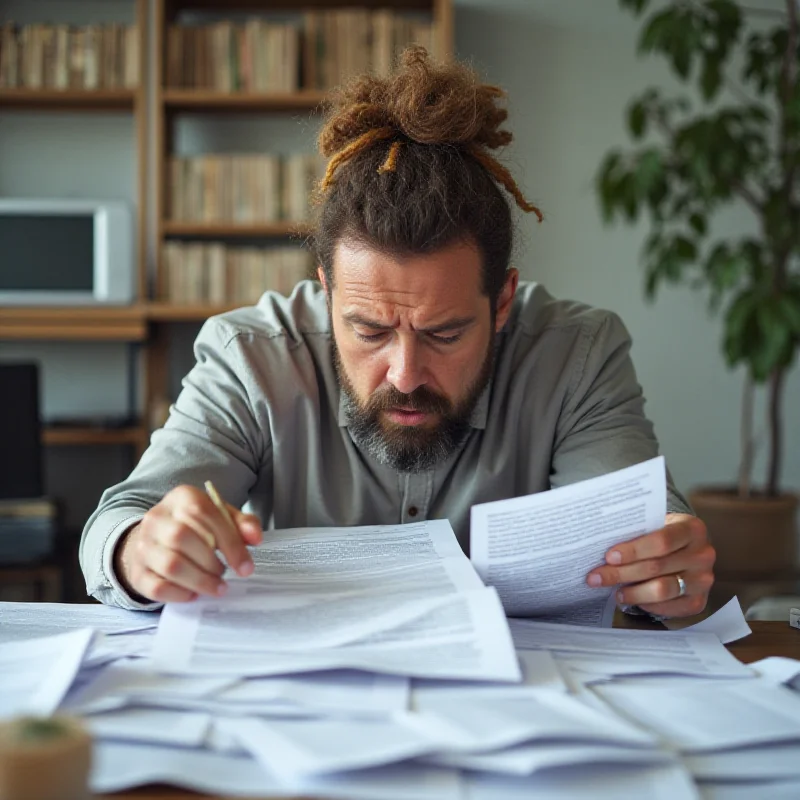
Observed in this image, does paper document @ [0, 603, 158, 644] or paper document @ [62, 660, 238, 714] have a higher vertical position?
paper document @ [62, 660, 238, 714]

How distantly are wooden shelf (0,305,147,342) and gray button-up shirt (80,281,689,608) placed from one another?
72.7 inches

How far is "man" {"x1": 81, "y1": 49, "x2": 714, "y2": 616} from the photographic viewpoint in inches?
47.5

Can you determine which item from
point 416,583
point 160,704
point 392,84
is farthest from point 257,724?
point 392,84

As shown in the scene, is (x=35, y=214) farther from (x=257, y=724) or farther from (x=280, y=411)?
(x=257, y=724)

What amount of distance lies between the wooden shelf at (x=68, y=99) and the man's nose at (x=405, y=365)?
240 centimetres

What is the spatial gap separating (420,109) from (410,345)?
12.3 inches

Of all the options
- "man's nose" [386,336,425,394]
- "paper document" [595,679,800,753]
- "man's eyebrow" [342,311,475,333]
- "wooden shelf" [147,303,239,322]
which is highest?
"man's eyebrow" [342,311,475,333]

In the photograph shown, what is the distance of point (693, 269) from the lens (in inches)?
139

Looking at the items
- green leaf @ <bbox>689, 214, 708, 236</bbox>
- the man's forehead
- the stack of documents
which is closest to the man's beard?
the man's forehead

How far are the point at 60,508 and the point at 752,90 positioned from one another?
276 centimetres

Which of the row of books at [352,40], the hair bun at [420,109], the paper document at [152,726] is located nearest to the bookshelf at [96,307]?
the row of books at [352,40]

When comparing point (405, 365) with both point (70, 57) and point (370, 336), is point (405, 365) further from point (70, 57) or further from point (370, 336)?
point (70, 57)

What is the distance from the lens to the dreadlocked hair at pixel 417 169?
123cm

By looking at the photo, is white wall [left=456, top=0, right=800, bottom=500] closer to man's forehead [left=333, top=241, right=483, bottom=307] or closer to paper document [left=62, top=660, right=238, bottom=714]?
man's forehead [left=333, top=241, right=483, bottom=307]
